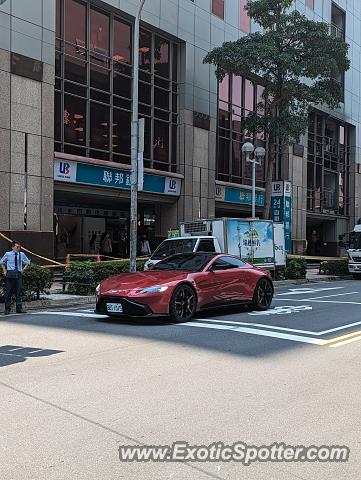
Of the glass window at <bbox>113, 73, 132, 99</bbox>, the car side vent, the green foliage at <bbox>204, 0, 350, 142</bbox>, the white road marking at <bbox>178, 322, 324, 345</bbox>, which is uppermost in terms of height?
the green foliage at <bbox>204, 0, 350, 142</bbox>

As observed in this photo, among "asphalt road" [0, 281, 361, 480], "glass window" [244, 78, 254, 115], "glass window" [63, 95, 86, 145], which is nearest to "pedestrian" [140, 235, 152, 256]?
"glass window" [63, 95, 86, 145]

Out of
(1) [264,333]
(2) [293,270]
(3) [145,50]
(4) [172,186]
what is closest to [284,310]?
(1) [264,333]

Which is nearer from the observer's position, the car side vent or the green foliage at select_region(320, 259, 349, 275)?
the car side vent

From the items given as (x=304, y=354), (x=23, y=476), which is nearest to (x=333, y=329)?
(x=304, y=354)

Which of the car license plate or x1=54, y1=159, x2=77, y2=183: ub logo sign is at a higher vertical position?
x1=54, y1=159, x2=77, y2=183: ub logo sign

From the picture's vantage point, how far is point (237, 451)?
14.2 feet

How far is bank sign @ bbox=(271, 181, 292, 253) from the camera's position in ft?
95.7

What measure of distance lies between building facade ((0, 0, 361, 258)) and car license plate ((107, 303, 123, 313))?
9.74 meters

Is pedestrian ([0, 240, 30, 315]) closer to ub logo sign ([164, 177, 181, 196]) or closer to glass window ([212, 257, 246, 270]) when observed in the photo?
glass window ([212, 257, 246, 270])

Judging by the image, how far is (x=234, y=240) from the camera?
19344 mm

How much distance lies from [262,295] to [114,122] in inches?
534

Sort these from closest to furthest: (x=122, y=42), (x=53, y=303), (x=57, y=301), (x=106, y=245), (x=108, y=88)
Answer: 1. (x=53, y=303)
2. (x=57, y=301)
3. (x=108, y=88)
4. (x=122, y=42)
5. (x=106, y=245)

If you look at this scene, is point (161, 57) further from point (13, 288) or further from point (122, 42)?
point (13, 288)

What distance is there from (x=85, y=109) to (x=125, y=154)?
107 inches
